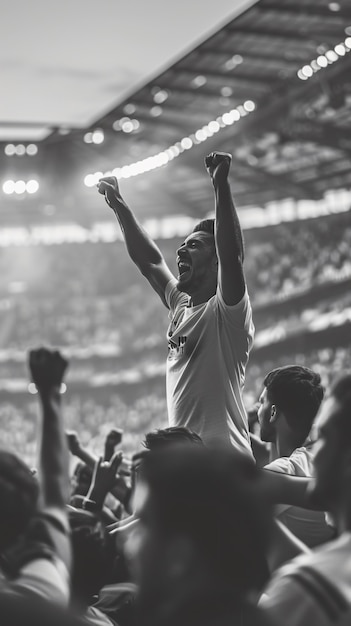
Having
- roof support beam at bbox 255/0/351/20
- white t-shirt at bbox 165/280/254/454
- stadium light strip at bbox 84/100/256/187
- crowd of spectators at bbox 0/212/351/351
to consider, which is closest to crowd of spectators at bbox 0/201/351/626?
white t-shirt at bbox 165/280/254/454

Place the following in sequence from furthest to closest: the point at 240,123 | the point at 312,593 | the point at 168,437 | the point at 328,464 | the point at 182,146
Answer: the point at 182,146 → the point at 240,123 → the point at 168,437 → the point at 328,464 → the point at 312,593

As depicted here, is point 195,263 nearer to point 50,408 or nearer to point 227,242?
point 227,242

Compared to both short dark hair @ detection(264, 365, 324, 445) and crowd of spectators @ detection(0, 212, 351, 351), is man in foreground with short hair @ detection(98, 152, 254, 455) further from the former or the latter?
crowd of spectators @ detection(0, 212, 351, 351)

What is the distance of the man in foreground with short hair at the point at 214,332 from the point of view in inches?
134

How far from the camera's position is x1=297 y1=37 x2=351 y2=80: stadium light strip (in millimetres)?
14898

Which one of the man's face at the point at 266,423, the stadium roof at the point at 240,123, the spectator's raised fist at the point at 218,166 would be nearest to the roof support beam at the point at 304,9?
the stadium roof at the point at 240,123

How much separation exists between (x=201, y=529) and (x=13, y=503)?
542mm

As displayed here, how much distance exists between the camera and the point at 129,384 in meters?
28.8

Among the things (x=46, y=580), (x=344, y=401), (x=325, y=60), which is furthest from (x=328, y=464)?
(x=325, y=60)

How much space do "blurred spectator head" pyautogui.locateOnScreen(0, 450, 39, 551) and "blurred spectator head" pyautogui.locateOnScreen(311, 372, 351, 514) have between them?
2.04ft

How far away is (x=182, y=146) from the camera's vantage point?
20.6 meters

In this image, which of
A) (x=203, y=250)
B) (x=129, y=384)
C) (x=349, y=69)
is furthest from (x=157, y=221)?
(x=203, y=250)

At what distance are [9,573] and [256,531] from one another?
2.40ft

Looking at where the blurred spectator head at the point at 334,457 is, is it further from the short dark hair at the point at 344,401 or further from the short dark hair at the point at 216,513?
the short dark hair at the point at 216,513
